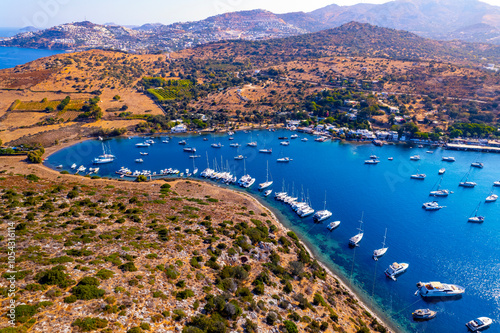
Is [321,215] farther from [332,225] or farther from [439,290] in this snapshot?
[439,290]

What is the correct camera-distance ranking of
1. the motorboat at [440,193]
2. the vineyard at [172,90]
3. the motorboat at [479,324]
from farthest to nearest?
the vineyard at [172,90] < the motorboat at [440,193] < the motorboat at [479,324]

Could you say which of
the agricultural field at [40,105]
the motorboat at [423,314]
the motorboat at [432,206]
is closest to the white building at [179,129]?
the agricultural field at [40,105]

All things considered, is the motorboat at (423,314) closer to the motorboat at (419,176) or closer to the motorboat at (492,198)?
the motorboat at (492,198)

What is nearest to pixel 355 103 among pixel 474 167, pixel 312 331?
pixel 474 167

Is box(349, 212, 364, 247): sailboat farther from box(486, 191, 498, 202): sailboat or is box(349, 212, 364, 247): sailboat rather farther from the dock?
the dock

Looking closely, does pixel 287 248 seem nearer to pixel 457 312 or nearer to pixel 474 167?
pixel 457 312

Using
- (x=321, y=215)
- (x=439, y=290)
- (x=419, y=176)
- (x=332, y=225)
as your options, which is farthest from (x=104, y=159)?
(x=419, y=176)
